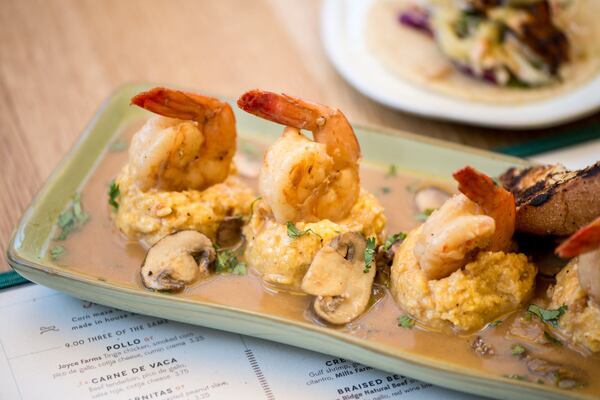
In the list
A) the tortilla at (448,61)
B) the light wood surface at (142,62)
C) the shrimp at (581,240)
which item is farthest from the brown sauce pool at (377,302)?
the tortilla at (448,61)

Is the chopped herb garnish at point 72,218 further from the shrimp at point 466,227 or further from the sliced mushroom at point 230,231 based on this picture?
the shrimp at point 466,227

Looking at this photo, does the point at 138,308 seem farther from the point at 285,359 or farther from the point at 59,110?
the point at 59,110

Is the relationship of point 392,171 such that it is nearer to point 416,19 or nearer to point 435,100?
point 435,100

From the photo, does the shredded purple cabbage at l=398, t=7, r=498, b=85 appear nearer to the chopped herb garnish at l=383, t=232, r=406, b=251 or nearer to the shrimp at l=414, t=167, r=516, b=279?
the chopped herb garnish at l=383, t=232, r=406, b=251

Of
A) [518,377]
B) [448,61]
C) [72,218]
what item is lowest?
[518,377]

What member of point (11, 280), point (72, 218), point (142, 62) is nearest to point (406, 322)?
point (72, 218)

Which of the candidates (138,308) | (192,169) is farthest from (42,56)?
(138,308)

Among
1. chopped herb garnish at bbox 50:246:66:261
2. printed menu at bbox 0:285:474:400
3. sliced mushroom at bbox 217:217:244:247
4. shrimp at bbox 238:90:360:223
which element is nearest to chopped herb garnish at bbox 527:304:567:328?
printed menu at bbox 0:285:474:400
